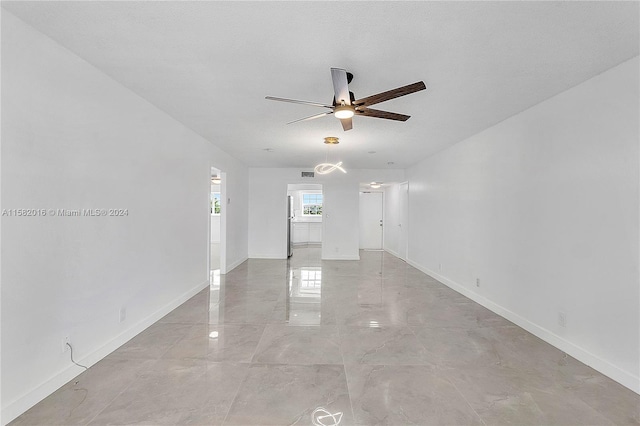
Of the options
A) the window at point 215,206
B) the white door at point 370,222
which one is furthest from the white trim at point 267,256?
the window at point 215,206

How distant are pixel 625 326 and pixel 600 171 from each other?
49.3 inches

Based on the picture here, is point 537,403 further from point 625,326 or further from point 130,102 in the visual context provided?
point 130,102

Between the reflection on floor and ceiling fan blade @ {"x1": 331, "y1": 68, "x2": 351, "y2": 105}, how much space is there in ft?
7.37

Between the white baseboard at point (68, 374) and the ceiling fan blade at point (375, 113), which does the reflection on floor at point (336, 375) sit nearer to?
the white baseboard at point (68, 374)

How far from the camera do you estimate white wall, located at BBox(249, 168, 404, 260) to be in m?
7.82

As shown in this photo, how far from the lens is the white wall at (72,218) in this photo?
1809mm

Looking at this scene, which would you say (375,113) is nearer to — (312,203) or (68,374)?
(68,374)

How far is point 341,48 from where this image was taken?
82.2 inches

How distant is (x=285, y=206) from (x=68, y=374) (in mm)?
5884

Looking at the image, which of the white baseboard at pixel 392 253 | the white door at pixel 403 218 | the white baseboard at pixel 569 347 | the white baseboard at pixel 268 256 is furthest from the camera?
the white baseboard at pixel 392 253

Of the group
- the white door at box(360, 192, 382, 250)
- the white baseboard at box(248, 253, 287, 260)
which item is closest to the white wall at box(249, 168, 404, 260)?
the white baseboard at box(248, 253, 287, 260)

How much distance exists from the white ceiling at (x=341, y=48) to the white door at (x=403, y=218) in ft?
13.7

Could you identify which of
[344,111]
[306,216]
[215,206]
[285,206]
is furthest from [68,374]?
[306,216]

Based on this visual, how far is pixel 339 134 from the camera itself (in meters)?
4.38
